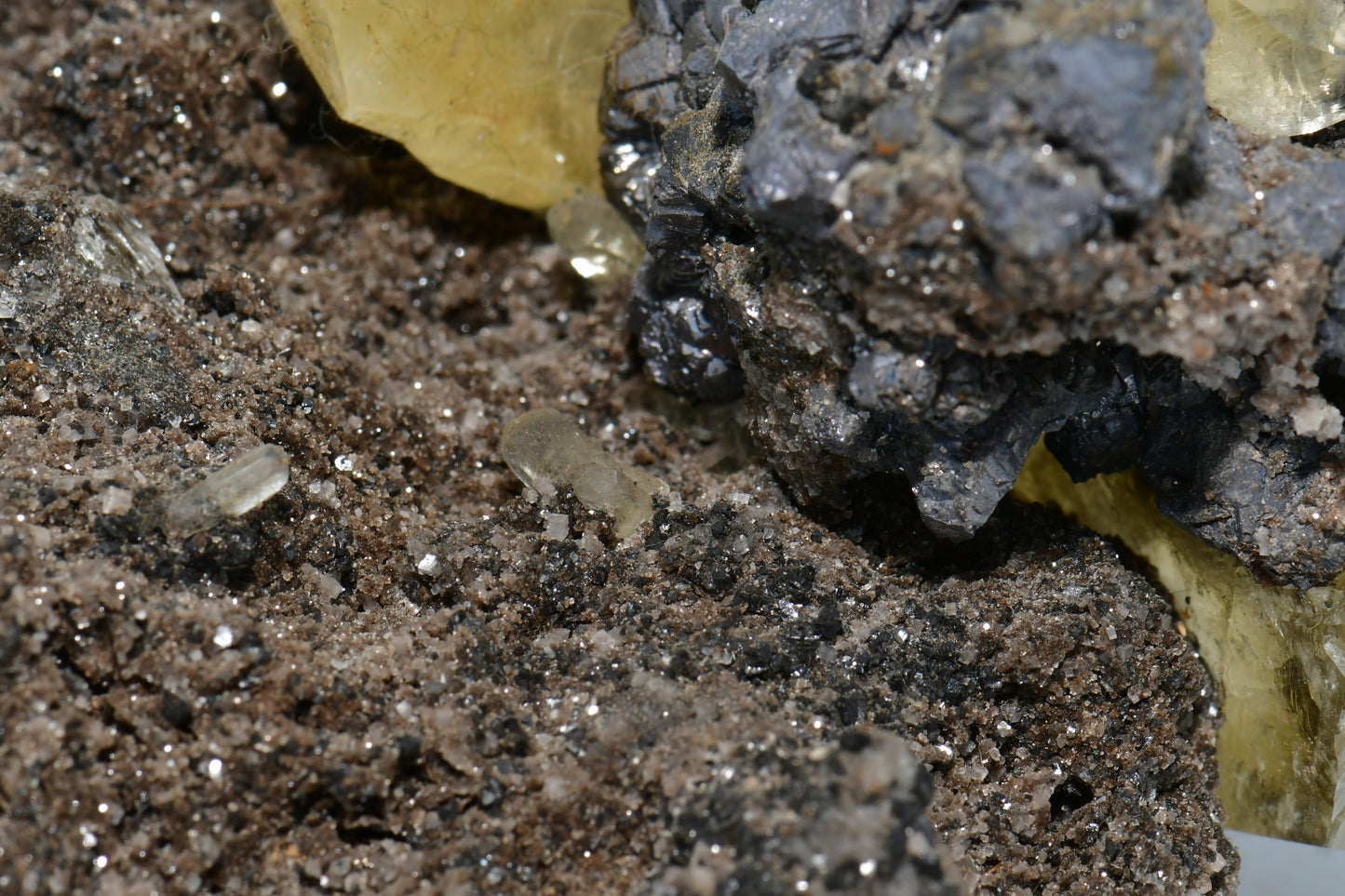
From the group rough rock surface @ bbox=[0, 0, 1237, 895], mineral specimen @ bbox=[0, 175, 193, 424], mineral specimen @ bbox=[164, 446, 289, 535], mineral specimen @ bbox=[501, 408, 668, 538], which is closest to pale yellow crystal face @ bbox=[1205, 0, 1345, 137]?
rough rock surface @ bbox=[0, 0, 1237, 895]

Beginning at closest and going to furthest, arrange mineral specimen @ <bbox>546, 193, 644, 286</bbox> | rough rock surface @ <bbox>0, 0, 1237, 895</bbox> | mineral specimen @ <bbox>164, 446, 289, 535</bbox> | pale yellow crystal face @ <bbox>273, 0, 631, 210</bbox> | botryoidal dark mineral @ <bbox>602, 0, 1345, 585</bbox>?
botryoidal dark mineral @ <bbox>602, 0, 1345, 585</bbox> → rough rock surface @ <bbox>0, 0, 1237, 895</bbox> → mineral specimen @ <bbox>164, 446, 289, 535</bbox> → pale yellow crystal face @ <bbox>273, 0, 631, 210</bbox> → mineral specimen @ <bbox>546, 193, 644, 286</bbox>

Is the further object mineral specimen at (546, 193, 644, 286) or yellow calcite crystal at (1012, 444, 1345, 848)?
mineral specimen at (546, 193, 644, 286)

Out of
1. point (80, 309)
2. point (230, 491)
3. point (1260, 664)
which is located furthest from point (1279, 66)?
point (80, 309)

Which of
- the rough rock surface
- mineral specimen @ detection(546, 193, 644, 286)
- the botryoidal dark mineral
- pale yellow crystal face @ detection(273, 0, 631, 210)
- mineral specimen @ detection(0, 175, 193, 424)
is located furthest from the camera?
mineral specimen @ detection(546, 193, 644, 286)

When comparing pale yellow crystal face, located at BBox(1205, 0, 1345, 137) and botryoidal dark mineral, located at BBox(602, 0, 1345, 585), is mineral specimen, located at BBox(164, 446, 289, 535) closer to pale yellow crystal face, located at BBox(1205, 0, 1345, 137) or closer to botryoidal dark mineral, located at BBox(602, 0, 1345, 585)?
botryoidal dark mineral, located at BBox(602, 0, 1345, 585)

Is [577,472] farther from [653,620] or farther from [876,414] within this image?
[876,414]

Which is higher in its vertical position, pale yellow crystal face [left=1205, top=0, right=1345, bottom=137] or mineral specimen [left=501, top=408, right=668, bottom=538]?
pale yellow crystal face [left=1205, top=0, right=1345, bottom=137]
